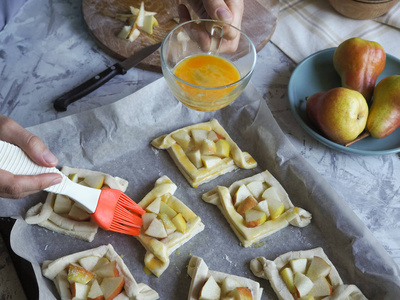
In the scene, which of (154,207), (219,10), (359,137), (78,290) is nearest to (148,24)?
(219,10)

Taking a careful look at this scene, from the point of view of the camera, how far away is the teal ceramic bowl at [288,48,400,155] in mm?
2324

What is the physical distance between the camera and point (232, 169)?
2346mm

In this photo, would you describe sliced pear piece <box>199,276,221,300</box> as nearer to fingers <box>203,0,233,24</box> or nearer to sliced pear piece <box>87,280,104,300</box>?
sliced pear piece <box>87,280,104,300</box>

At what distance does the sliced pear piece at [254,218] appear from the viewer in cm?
208

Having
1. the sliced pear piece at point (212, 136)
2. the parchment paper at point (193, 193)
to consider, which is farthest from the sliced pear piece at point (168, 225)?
the sliced pear piece at point (212, 136)

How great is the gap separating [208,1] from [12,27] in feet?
4.63

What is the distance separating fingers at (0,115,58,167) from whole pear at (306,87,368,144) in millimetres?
1394

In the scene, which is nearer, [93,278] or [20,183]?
[20,183]

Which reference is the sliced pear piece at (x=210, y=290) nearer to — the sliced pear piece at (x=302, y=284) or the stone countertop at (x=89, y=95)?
the sliced pear piece at (x=302, y=284)

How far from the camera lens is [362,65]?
8.04 feet

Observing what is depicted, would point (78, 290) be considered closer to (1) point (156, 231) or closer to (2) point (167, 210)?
(1) point (156, 231)

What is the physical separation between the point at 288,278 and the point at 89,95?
1.49m

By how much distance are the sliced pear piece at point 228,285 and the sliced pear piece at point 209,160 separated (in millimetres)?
630

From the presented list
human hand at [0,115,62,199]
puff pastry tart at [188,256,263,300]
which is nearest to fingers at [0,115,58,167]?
human hand at [0,115,62,199]
